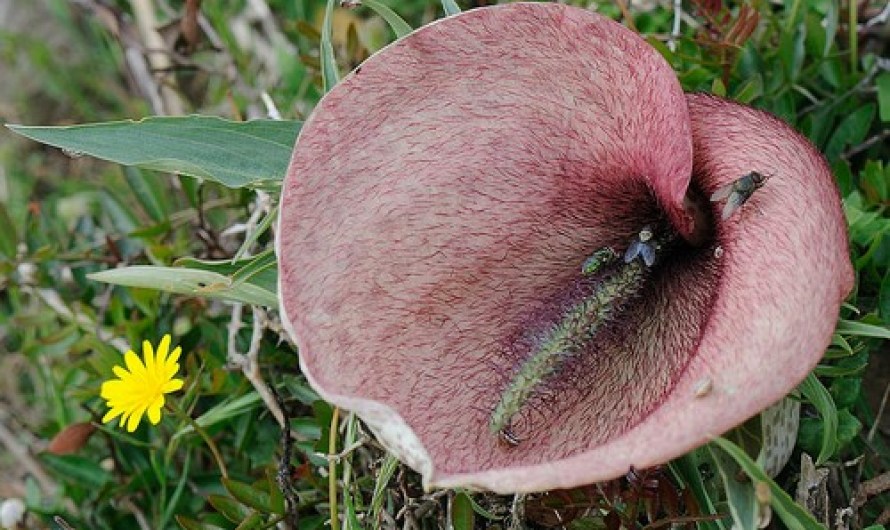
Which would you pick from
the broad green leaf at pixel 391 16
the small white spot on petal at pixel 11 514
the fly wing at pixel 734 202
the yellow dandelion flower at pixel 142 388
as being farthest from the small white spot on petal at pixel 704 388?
the small white spot on petal at pixel 11 514

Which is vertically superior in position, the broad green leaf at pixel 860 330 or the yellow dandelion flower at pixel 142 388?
the broad green leaf at pixel 860 330

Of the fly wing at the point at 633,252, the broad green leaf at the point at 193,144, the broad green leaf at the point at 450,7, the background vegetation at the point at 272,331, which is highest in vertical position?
the broad green leaf at the point at 450,7

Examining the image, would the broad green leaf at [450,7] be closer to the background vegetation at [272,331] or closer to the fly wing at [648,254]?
the background vegetation at [272,331]

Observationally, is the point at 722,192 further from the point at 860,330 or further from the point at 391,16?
the point at 391,16

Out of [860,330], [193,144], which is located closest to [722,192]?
[860,330]

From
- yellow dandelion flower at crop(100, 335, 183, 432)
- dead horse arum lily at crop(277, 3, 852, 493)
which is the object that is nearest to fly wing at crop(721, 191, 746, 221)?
dead horse arum lily at crop(277, 3, 852, 493)

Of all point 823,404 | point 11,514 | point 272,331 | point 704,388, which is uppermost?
point 704,388
